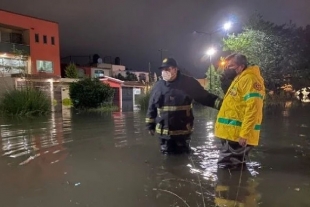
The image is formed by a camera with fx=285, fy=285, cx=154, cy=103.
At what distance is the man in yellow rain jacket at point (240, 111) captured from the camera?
3.57 m

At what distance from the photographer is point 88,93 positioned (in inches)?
811

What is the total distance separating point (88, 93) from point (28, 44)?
14036 mm

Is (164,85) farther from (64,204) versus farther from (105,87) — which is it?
(105,87)

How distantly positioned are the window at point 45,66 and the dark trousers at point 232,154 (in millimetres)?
29877

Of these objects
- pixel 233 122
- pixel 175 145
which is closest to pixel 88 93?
pixel 175 145

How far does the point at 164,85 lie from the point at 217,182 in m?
1.89

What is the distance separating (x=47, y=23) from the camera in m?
31.7

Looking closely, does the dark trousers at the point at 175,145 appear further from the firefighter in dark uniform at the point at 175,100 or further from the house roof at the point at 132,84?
the house roof at the point at 132,84

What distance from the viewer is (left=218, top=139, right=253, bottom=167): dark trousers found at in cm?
397

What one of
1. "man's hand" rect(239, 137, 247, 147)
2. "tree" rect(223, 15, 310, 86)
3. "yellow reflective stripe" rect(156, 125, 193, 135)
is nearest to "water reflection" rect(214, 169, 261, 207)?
"man's hand" rect(239, 137, 247, 147)

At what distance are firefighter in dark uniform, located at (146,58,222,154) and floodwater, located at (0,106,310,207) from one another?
0.51 metres

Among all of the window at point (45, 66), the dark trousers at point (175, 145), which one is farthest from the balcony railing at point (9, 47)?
the dark trousers at point (175, 145)

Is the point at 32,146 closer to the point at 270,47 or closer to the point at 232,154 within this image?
the point at 232,154

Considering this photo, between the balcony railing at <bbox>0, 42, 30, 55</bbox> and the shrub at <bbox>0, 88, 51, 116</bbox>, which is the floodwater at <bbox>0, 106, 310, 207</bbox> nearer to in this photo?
the shrub at <bbox>0, 88, 51, 116</bbox>
